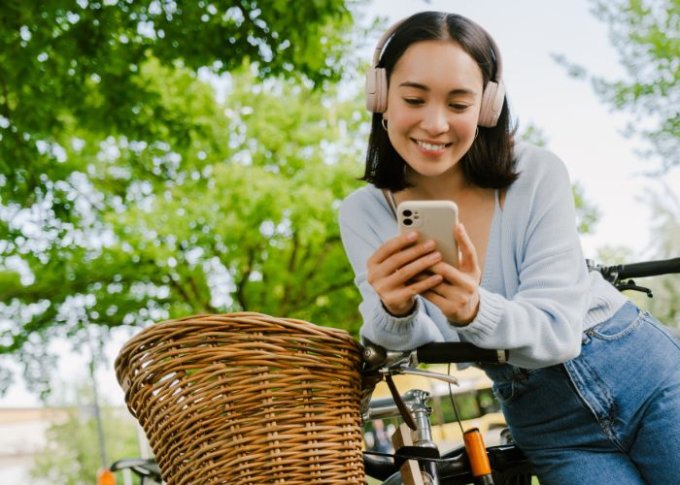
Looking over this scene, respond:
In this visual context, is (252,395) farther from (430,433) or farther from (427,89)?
(427,89)

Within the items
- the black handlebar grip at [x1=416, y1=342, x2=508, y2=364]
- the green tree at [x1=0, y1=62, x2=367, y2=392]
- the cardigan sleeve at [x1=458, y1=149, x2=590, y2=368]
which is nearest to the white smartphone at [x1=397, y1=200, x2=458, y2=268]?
the cardigan sleeve at [x1=458, y1=149, x2=590, y2=368]

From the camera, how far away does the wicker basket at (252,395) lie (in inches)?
52.7

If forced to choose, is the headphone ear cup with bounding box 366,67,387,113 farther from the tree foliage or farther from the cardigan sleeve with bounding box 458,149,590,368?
the tree foliage

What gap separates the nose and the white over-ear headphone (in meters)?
→ 0.13

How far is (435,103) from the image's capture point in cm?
157

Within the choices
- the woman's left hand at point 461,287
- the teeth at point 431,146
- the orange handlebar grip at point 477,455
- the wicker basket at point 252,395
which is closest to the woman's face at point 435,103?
the teeth at point 431,146

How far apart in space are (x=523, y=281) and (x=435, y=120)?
0.36 metres

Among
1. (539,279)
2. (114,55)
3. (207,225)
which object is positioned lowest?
(539,279)

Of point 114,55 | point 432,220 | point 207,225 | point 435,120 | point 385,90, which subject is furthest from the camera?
point 207,225

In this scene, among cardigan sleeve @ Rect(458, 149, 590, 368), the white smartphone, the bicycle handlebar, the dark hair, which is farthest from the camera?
the bicycle handlebar

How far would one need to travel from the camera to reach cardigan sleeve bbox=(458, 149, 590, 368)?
137 centimetres

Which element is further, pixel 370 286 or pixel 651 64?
pixel 651 64

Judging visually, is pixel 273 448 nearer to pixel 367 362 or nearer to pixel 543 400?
pixel 367 362

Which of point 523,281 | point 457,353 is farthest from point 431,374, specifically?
point 523,281
